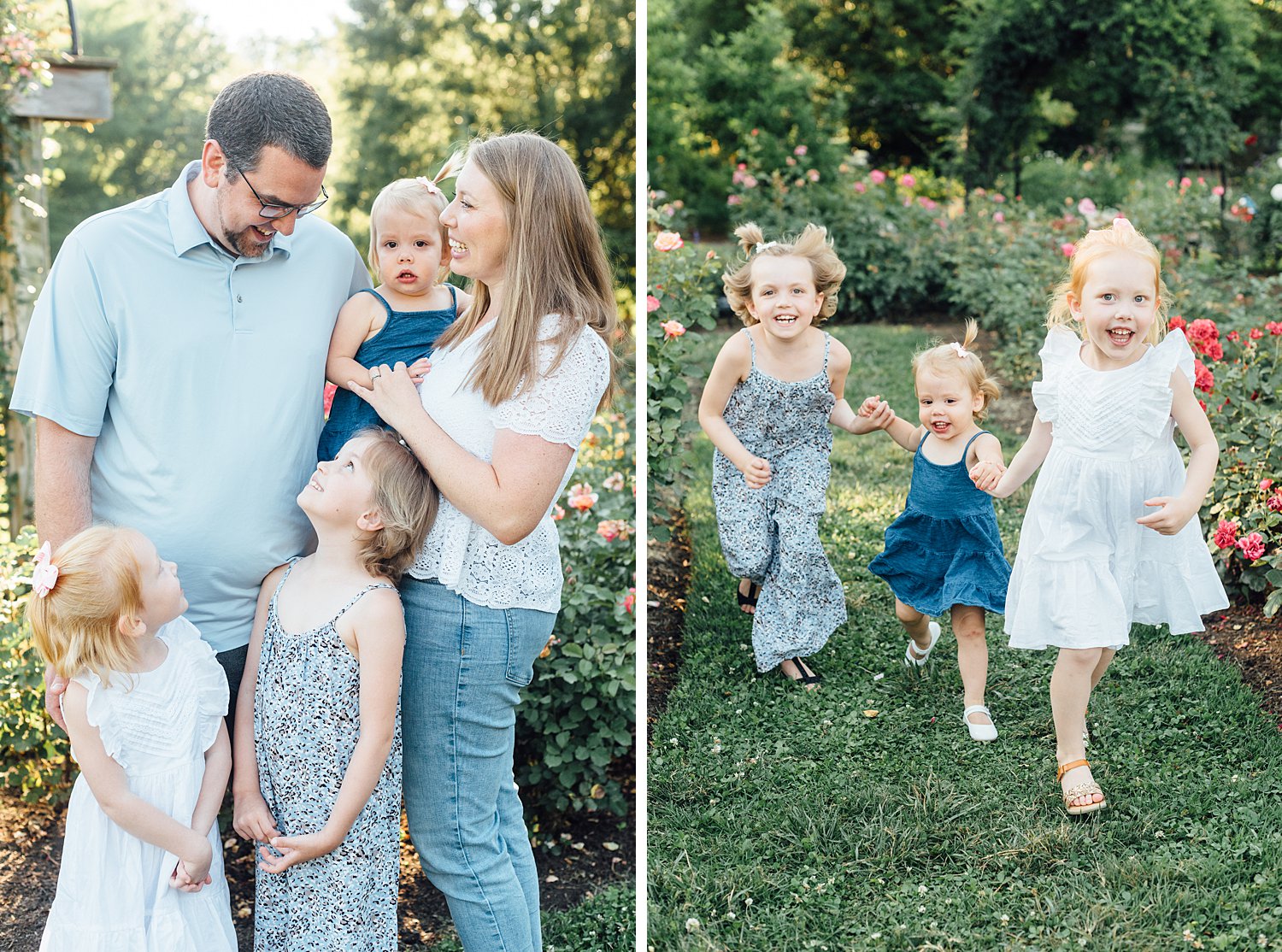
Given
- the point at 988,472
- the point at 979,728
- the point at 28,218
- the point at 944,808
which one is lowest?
the point at 944,808

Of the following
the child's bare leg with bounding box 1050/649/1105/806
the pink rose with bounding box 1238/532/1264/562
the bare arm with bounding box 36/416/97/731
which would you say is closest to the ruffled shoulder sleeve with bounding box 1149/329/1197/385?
the child's bare leg with bounding box 1050/649/1105/806

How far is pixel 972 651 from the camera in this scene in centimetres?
321

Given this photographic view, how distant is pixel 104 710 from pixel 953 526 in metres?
2.22

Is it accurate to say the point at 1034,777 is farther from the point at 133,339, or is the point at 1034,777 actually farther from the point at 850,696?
the point at 133,339

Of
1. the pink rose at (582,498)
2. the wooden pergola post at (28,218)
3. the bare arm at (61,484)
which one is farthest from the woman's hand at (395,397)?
the wooden pergola post at (28,218)

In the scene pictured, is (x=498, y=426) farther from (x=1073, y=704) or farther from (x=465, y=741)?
(x=1073, y=704)

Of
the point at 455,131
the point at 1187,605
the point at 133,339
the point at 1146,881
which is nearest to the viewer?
the point at 133,339

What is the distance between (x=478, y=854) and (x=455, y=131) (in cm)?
1665

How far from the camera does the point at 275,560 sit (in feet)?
7.61

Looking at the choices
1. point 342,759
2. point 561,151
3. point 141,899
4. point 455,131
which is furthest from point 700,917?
point 455,131

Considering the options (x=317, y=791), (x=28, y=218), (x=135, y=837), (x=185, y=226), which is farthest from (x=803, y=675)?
(x=28, y=218)

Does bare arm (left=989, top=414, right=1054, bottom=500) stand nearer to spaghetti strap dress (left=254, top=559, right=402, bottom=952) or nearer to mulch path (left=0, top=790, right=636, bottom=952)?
mulch path (left=0, top=790, right=636, bottom=952)

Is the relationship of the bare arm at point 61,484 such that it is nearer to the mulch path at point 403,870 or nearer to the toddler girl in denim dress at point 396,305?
the toddler girl in denim dress at point 396,305

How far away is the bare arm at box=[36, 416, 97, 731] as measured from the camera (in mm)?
2158
